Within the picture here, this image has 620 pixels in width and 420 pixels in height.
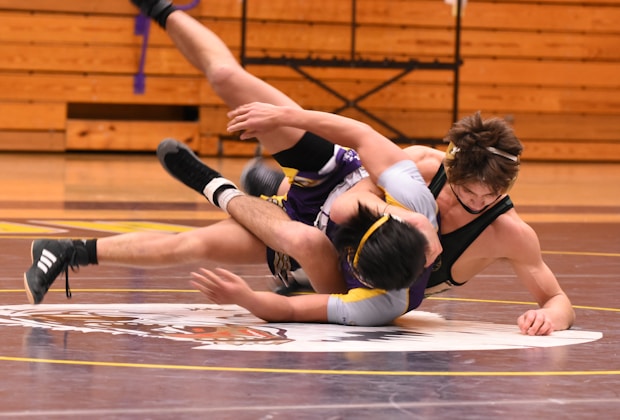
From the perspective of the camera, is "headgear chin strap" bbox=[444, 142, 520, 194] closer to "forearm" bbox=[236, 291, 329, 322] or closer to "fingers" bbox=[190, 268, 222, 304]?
"forearm" bbox=[236, 291, 329, 322]

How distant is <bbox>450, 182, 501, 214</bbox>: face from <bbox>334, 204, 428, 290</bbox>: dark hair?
0.24m

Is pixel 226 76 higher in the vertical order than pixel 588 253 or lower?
higher

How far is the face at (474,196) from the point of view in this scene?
10.2ft

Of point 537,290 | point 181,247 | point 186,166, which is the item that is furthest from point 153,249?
point 537,290

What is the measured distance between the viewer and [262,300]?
3.20 metres

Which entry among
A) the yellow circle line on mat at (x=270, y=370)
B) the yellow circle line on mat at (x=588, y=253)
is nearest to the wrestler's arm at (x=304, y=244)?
the yellow circle line on mat at (x=270, y=370)

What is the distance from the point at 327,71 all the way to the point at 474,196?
956cm

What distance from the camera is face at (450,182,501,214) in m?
3.12

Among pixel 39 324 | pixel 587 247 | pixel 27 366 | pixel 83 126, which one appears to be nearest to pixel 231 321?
pixel 39 324

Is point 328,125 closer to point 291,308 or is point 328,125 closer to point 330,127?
point 330,127

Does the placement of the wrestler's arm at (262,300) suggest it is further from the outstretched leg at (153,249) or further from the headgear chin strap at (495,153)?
the headgear chin strap at (495,153)

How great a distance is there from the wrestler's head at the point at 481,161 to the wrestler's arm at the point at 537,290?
179 millimetres

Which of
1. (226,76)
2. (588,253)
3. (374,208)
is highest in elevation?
(226,76)

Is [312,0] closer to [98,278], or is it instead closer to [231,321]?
[98,278]
